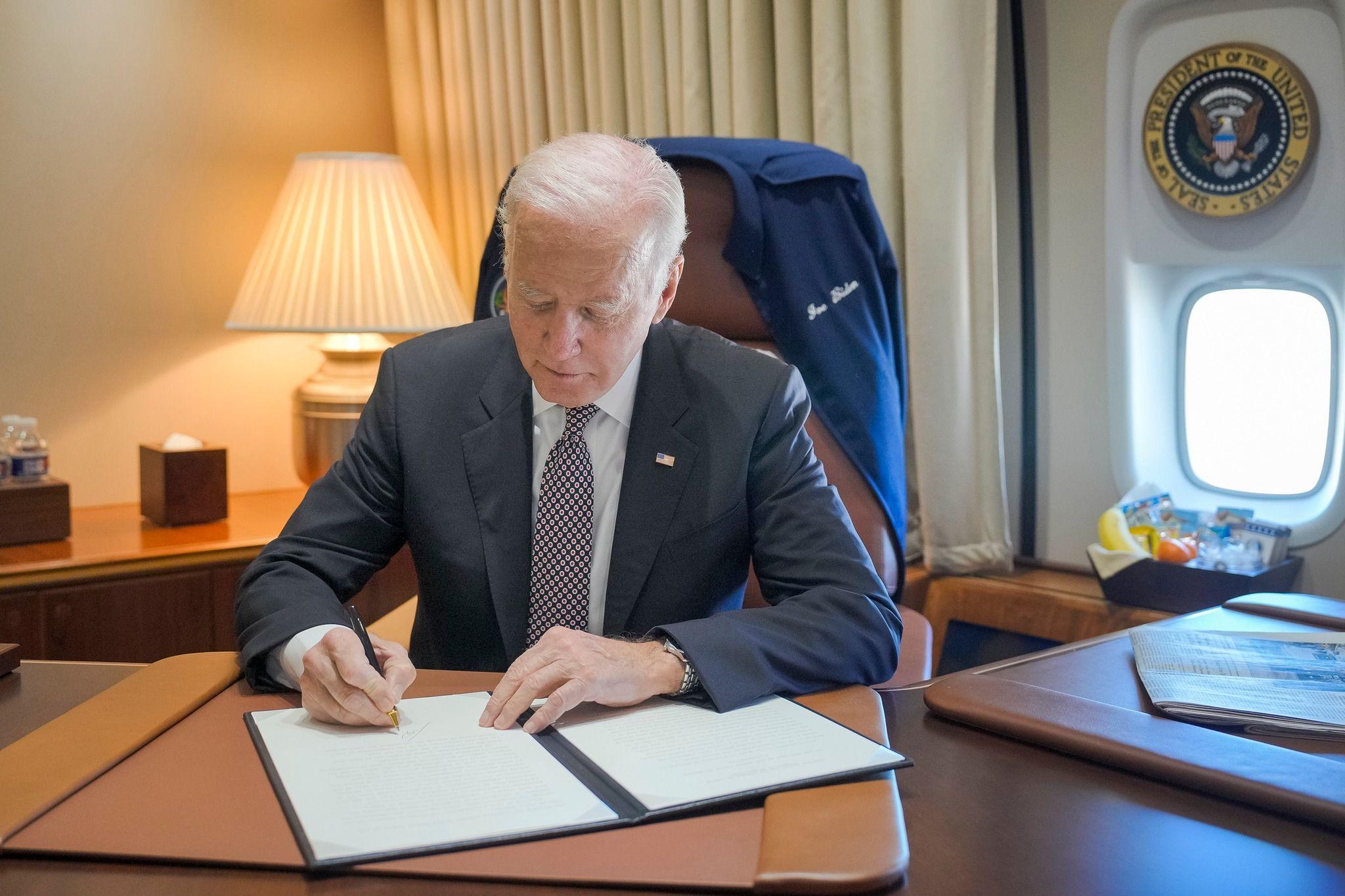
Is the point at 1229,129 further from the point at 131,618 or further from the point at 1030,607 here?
the point at 131,618

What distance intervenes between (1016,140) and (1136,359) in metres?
0.56

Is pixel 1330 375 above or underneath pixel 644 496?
above

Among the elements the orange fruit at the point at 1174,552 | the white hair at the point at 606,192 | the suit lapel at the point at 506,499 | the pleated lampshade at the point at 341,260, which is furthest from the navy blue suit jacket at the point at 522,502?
the pleated lampshade at the point at 341,260

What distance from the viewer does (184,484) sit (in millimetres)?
2838

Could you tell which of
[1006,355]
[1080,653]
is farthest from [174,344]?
[1080,653]

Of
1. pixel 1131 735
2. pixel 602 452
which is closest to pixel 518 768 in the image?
pixel 1131 735

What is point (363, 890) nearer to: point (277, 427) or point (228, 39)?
point (277, 427)

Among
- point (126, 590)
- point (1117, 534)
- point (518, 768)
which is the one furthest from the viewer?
point (126, 590)

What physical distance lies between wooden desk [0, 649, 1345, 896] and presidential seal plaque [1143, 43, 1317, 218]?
1.60 meters

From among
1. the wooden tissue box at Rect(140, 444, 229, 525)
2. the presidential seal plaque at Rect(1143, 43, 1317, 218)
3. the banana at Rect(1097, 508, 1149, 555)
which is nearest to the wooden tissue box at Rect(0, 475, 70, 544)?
the wooden tissue box at Rect(140, 444, 229, 525)

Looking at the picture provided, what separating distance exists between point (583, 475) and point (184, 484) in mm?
1679

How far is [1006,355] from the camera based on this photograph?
8.74 feet

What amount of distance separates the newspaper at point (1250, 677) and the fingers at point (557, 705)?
0.59 metres

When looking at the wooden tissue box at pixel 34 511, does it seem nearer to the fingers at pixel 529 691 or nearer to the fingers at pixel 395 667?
the fingers at pixel 395 667
